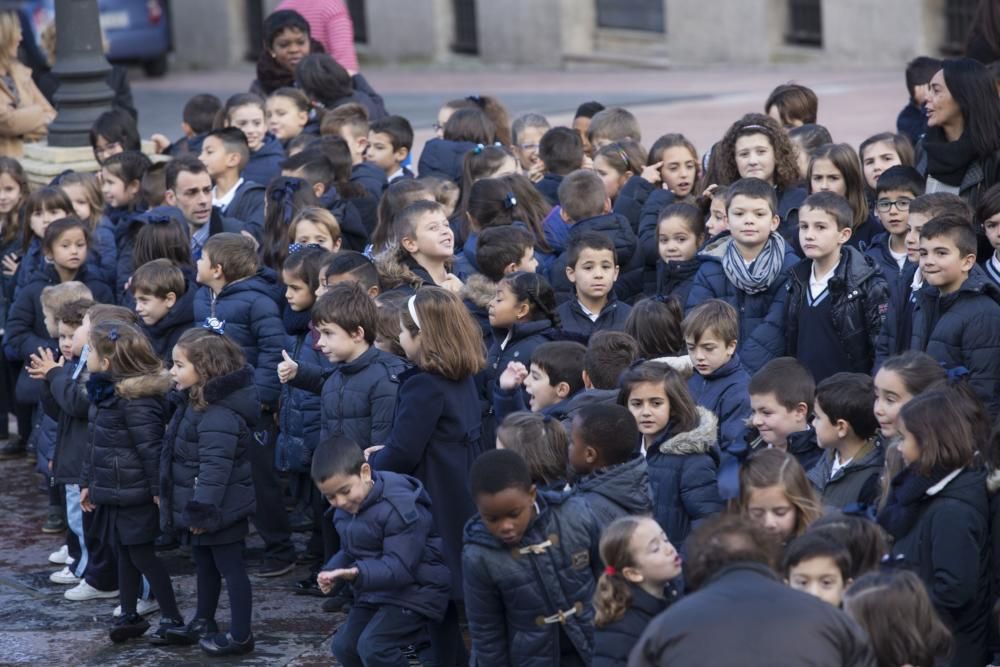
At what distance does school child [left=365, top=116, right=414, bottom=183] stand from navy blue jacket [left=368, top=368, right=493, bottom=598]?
3.48m

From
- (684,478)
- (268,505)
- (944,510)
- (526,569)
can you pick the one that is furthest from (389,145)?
(944,510)

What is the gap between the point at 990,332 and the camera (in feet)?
22.0

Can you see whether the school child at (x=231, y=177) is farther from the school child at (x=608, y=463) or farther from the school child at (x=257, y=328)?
the school child at (x=608, y=463)

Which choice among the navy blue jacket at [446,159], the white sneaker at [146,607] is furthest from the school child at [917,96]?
the white sneaker at [146,607]

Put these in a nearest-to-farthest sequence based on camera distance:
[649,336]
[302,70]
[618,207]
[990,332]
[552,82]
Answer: [990,332] < [649,336] < [618,207] < [302,70] < [552,82]

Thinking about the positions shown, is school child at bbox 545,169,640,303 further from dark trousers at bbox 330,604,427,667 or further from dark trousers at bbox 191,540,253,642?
dark trousers at bbox 330,604,427,667

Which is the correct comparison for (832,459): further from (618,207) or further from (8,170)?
(8,170)

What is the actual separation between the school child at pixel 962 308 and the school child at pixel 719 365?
30.3 inches

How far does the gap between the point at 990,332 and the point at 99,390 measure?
3.74m

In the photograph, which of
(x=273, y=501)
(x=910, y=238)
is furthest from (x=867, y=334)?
(x=273, y=501)

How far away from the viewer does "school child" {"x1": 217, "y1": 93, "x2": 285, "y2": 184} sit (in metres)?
10.6

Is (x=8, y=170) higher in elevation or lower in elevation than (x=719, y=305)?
higher

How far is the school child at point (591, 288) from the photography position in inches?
302

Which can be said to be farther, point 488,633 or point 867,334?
point 867,334
